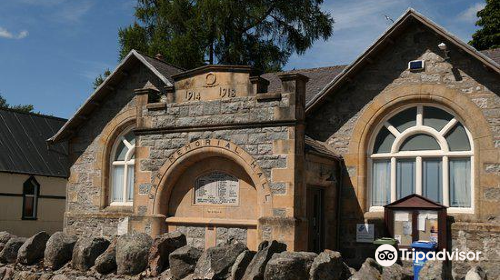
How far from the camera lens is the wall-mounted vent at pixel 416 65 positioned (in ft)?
47.7

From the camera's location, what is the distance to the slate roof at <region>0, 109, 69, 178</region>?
73.9 feet

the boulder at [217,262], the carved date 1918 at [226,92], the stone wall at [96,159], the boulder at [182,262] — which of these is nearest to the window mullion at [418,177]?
the carved date 1918 at [226,92]

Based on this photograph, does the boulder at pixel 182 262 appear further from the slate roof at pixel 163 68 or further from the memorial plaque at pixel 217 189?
the slate roof at pixel 163 68

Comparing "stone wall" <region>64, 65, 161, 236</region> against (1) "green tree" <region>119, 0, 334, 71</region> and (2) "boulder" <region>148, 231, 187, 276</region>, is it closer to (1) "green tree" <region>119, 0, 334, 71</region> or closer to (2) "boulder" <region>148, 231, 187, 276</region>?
(2) "boulder" <region>148, 231, 187, 276</region>

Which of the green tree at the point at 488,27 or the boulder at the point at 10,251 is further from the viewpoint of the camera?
the green tree at the point at 488,27

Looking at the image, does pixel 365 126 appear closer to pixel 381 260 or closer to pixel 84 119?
pixel 381 260

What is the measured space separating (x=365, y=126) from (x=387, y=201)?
1751 millimetres

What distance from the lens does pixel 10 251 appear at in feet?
46.8

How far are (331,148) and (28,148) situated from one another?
42.1 ft

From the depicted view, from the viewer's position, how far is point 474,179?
13.6 m

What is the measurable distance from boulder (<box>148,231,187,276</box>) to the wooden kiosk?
454cm

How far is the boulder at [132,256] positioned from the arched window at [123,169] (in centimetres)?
551

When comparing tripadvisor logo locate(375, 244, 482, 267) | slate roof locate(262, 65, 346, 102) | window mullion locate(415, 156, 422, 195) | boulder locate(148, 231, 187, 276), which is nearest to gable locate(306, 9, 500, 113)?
slate roof locate(262, 65, 346, 102)

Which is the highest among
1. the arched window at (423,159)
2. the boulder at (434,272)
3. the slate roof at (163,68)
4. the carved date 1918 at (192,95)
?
the slate roof at (163,68)
